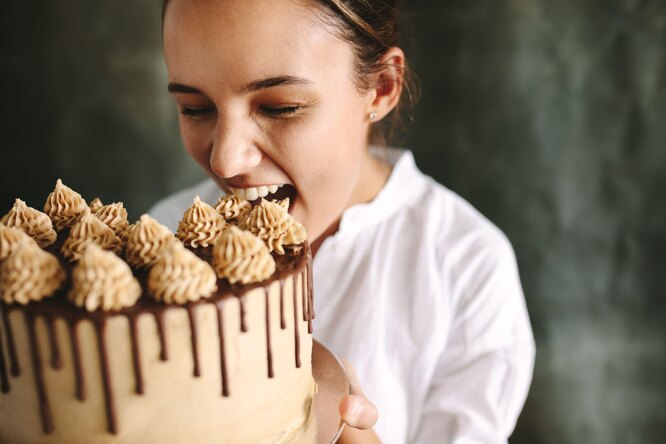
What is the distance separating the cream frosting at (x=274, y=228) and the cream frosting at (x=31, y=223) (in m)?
0.41

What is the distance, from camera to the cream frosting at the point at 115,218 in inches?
50.7

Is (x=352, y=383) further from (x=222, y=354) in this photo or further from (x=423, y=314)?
(x=423, y=314)

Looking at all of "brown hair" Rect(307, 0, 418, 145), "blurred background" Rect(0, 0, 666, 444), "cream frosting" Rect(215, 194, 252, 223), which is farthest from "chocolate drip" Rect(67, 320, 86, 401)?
"blurred background" Rect(0, 0, 666, 444)

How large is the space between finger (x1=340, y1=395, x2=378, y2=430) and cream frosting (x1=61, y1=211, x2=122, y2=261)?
0.57 metres

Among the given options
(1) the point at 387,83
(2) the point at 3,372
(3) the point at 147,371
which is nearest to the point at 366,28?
(1) the point at 387,83

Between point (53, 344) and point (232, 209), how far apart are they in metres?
0.53

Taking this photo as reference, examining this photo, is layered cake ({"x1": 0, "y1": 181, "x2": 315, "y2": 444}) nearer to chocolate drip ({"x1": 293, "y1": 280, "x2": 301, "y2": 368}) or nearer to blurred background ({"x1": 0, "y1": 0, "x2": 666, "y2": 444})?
chocolate drip ({"x1": 293, "y1": 280, "x2": 301, "y2": 368})

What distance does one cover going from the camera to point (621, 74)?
2527 mm

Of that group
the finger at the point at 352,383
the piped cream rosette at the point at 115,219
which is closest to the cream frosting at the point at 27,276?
the piped cream rosette at the point at 115,219

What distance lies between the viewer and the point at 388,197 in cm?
220

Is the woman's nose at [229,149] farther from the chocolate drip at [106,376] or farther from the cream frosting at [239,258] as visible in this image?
the chocolate drip at [106,376]

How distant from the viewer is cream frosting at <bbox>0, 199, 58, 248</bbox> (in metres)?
1.22

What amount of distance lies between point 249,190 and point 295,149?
17 cm

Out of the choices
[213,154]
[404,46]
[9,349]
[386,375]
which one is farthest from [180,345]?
[404,46]
